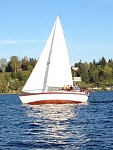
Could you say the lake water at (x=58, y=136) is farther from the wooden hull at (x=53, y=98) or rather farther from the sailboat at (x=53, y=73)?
the sailboat at (x=53, y=73)

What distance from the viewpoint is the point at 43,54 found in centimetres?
7394

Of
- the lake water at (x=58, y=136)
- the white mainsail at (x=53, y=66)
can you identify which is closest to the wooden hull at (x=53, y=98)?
the white mainsail at (x=53, y=66)

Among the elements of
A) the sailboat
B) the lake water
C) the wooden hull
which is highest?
the sailboat

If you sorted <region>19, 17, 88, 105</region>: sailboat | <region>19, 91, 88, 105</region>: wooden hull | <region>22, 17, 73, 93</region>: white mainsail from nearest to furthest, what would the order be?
<region>19, 91, 88, 105</region>: wooden hull < <region>19, 17, 88, 105</region>: sailboat < <region>22, 17, 73, 93</region>: white mainsail

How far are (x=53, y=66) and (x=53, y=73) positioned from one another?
4.04 ft

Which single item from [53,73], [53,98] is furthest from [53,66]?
[53,98]

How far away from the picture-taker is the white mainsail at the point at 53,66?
236 feet

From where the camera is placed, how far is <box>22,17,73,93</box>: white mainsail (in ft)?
236

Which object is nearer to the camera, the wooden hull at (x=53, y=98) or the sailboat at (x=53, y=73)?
the wooden hull at (x=53, y=98)

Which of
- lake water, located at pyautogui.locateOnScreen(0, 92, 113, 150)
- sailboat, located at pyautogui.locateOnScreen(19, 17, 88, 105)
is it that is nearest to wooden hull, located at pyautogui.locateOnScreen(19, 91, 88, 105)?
sailboat, located at pyautogui.locateOnScreen(19, 17, 88, 105)

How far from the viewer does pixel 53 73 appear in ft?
236

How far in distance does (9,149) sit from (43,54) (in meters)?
47.9

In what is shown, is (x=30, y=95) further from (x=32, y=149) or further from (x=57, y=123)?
(x=32, y=149)

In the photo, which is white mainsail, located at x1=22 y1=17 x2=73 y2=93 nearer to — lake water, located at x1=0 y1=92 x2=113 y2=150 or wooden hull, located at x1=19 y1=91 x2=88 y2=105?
wooden hull, located at x1=19 y1=91 x2=88 y2=105
